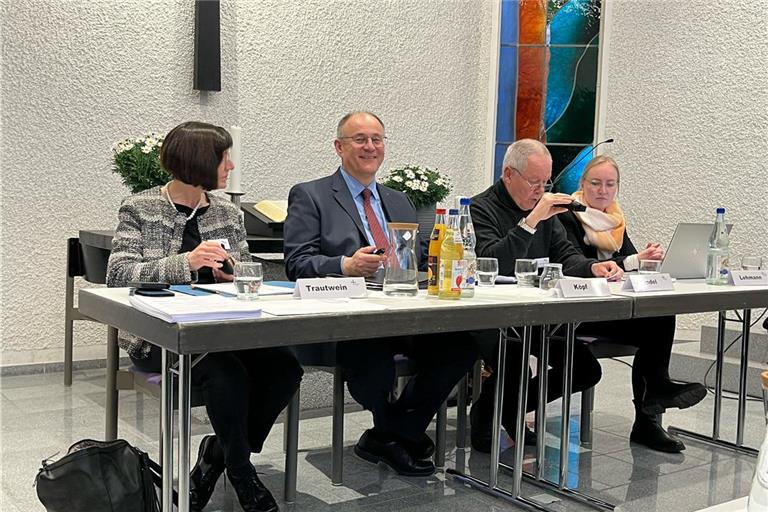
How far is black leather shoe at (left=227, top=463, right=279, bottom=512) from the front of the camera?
2242mm

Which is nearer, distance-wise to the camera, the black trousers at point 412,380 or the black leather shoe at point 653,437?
the black trousers at point 412,380

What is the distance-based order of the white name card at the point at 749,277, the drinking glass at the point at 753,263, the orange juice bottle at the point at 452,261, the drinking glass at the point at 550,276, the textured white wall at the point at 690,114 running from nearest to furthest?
the orange juice bottle at the point at 452,261 → the drinking glass at the point at 550,276 → the white name card at the point at 749,277 → the drinking glass at the point at 753,263 → the textured white wall at the point at 690,114

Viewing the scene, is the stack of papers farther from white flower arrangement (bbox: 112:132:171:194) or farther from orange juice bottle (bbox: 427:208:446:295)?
white flower arrangement (bbox: 112:132:171:194)

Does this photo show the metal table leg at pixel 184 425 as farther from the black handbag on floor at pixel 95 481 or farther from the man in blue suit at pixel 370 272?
the man in blue suit at pixel 370 272

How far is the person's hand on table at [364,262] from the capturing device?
7.55 ft

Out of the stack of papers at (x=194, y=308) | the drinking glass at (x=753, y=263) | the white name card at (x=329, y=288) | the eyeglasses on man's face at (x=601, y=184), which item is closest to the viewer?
the stack of papers at (x=194, y=308)

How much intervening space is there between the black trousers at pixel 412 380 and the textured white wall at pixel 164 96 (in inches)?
97.4

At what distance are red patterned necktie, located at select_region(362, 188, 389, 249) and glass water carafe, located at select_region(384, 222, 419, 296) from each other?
29.2 inches

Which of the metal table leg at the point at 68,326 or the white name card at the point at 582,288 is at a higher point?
the white name card at the point at 582,288

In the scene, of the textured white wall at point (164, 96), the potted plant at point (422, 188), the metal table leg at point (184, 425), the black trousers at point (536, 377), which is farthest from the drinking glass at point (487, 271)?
the textured white wall at point (164, 96)

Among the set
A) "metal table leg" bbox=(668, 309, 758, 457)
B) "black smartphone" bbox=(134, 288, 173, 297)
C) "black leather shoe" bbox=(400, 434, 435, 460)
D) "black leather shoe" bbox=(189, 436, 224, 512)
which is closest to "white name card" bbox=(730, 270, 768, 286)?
"metal table leg" bbox=(668, 309, 758, 457)

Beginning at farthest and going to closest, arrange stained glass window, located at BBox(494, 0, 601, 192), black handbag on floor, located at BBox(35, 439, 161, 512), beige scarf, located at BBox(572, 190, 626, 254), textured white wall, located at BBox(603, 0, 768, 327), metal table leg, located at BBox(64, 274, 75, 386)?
stained glass window, located at BBox(494, 0, 601, 192)
textured white wall, located at BBox(603, 0, 768, 327)
metal table leg, located at BBox(64, 274, 75, 386)
beige scarf, located at BBox(572, 190, 626, 254)
black handbag on floor, located at BBox(35, 439, 161, 512)

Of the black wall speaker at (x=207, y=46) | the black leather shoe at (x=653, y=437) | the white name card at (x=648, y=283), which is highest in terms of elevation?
the black wall speaker at (x=207, y=46)

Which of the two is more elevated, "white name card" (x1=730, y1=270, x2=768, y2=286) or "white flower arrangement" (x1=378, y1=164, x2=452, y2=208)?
"white flower arrangement" (x1=378, y1=164, x2=452, y2=208)
